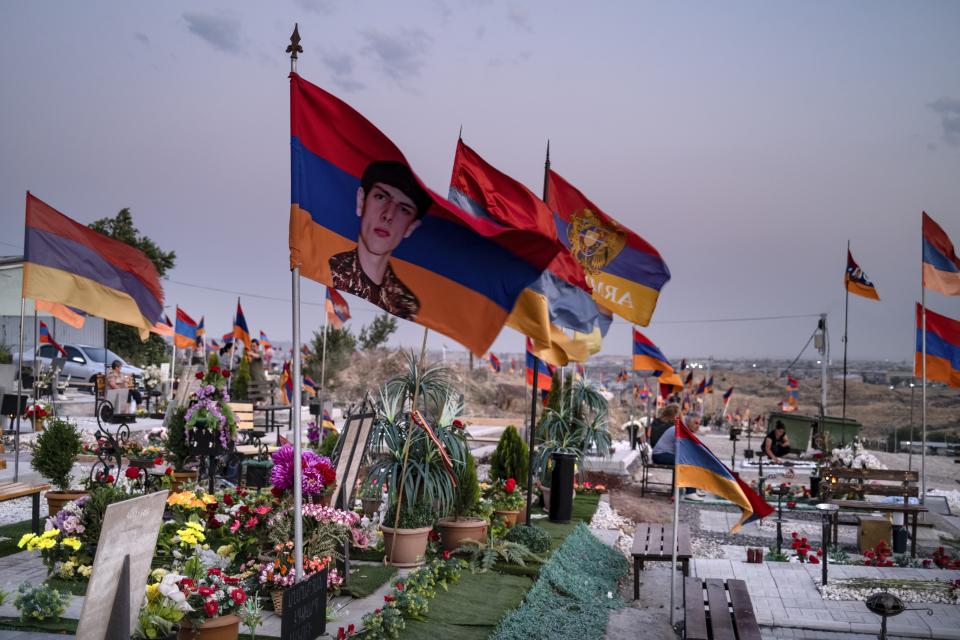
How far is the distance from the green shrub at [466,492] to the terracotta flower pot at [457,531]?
20 centimetres

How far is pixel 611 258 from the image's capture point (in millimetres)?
11000

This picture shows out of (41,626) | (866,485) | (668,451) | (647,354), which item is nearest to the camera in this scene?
(41,626)

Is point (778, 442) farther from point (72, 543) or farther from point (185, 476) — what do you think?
A: point (72, 543)

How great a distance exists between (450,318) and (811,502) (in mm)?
13170

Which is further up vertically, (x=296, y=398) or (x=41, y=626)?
(x=296, y=398)

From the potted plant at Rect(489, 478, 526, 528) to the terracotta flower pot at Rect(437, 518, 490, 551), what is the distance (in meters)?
1.21

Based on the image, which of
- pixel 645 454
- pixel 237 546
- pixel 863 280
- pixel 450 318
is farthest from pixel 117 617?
pixel 863 280

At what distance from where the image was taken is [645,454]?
1811 centimetres

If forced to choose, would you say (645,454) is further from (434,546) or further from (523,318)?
(523,318)

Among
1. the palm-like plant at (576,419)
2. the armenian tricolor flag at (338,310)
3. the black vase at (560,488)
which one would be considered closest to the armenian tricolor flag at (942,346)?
the palm-like plant at (576,419)

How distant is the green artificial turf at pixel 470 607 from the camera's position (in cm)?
718

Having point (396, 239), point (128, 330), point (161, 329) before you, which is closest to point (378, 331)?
point (128, 330)

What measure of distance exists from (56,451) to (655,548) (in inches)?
268

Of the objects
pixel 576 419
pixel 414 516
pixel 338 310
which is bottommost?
pixel 414 516
